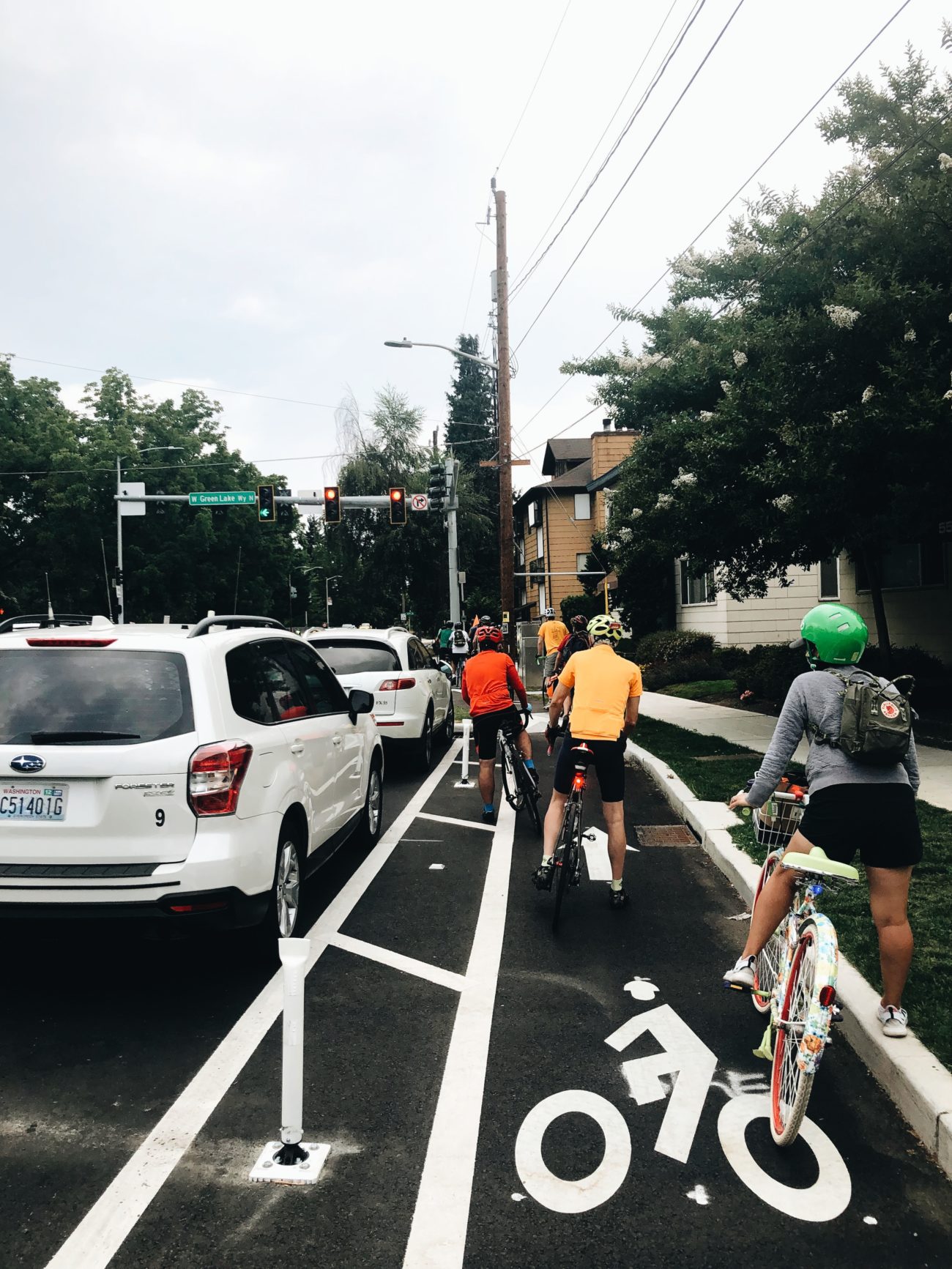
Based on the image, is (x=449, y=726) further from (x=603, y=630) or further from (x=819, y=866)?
(x=819, y=866)

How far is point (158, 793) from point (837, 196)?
37.8ft

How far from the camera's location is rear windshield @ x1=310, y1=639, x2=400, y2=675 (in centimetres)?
1166

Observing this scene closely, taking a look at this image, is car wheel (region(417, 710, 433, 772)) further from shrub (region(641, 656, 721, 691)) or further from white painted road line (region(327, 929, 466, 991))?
shrub (region(641, 656, 721, 691))

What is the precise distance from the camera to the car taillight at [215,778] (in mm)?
4590

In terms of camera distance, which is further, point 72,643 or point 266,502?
point 266,502

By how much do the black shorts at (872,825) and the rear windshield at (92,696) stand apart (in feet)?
9.17

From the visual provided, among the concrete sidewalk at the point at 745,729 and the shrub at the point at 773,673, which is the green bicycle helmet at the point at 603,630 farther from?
the shrub at the point at 773,673

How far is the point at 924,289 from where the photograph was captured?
1100 cm

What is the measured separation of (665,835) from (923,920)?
10.7 feet

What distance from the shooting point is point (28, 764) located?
14.8 ft

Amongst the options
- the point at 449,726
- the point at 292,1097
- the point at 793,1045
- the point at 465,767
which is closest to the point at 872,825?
the point at 793,1045

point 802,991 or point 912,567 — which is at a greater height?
point 912,567

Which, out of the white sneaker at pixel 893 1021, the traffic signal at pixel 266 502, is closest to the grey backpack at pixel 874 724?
the white sneaker at pixel 893 1021

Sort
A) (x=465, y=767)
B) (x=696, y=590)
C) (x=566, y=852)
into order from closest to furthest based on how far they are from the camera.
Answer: (x=566, y=852)
(x=465, y=767)
(x=696, y=590)
